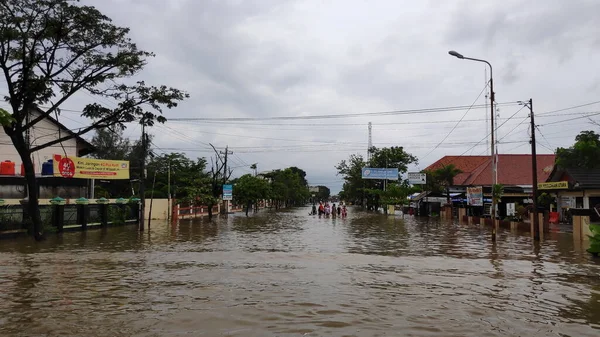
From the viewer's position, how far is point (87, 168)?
1310 inches

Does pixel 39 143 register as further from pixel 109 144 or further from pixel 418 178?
pixel 418 178

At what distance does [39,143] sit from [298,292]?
36392mm

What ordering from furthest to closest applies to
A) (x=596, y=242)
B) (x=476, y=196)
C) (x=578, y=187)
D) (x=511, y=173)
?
1. (x=511, y=173)
2. (x=476, y=196)
3. (x=578, y=187)
4. (x=596, y=242)

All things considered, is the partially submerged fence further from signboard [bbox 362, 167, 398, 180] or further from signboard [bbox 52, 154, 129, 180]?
signboard [bbox 362, 167, 398, 180]

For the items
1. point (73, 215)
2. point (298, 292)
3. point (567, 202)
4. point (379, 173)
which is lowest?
point (298, 292)

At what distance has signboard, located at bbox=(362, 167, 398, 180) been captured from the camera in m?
65.4

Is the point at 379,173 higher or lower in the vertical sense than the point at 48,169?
higher

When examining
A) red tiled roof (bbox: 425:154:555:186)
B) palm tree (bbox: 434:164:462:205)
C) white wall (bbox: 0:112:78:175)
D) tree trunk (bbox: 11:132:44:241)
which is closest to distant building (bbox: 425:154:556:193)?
red tiled roof (bbox: 425:154:555:186)

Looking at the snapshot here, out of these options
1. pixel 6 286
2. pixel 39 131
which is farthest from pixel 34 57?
pixel 39 131

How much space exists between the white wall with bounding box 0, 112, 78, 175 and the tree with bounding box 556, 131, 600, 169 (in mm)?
36654

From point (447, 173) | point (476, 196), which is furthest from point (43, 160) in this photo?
point (447, 173)

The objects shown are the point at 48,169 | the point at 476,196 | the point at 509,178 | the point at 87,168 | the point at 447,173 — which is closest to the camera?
the point at 48,169

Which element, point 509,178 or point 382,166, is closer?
point 509,178

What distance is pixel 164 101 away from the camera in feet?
77.0
